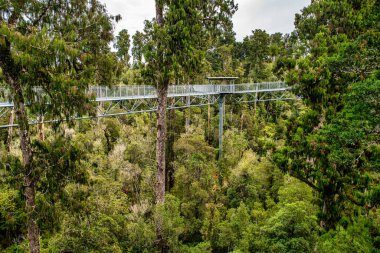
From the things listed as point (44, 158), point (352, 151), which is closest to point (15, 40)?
point (44, 158)

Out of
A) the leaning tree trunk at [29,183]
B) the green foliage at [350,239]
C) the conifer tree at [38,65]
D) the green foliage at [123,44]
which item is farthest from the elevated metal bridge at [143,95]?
the green foliage at [123,44]

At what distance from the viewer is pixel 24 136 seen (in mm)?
5789

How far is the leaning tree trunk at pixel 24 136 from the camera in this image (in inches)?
201

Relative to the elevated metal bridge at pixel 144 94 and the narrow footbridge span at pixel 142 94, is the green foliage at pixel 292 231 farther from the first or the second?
the elevated metal bridge at pixel 144 94

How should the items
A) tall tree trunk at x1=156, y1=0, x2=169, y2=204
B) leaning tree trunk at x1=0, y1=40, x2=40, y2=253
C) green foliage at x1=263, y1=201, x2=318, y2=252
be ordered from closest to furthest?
leaning tree trunk at x1=0, y1=40, x2=40, y2=253
green foliage at x1=263, y1=201, x2=318, y2=252
tall tree trunk at x1=156, y1=0, x2=169, y2=204

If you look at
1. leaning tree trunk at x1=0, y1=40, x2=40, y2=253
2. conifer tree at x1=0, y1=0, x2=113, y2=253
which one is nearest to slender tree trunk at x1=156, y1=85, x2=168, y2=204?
conifer tree at x1=0, y1=0, x2=113, y2=253

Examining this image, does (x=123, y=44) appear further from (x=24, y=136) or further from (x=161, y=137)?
(x=24, y=136)

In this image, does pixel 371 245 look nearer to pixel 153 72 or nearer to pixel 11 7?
pixel 153 72

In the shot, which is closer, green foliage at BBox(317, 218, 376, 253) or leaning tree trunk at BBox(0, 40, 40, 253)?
leaning tree trunk at BBox(0, 40, 40, 253)

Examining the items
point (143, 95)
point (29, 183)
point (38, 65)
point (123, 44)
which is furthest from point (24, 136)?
point (123, 44)

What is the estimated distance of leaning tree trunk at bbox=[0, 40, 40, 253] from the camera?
16.8 feet

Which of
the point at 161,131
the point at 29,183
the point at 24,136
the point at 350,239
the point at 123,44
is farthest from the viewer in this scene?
the point at 123,44

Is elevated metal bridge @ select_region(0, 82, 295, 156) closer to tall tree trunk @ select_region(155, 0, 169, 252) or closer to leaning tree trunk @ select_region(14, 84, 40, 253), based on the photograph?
leaning tree trunk @ select_region(14, 84, 40, 253)

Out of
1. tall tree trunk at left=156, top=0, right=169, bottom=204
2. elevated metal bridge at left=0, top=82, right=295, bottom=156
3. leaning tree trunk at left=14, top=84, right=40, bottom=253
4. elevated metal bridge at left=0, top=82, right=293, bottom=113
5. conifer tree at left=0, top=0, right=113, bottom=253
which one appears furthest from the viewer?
elevated metal bridge at left=0, top=82, right=293, bottom=113
